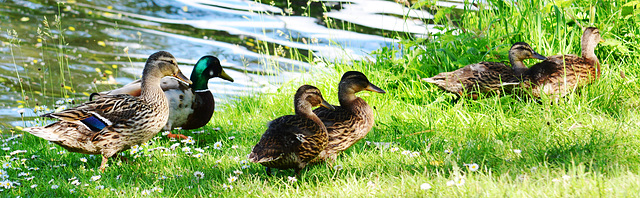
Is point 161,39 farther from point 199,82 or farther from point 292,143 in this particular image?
point 292,143

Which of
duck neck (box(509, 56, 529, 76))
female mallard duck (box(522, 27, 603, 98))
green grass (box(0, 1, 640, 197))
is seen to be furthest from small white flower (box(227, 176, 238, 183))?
duck neck (box(509, 56, 529, 76))

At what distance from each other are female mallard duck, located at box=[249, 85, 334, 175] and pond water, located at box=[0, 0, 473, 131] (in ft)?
10.4

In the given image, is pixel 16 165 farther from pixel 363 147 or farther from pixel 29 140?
pixel 363 147

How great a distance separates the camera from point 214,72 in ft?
22.0

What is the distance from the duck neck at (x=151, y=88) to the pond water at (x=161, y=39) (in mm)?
2319

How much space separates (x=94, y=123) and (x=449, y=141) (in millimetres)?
2902

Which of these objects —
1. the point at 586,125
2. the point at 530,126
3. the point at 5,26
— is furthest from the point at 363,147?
the point at 5,26

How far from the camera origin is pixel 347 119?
481 centimetres

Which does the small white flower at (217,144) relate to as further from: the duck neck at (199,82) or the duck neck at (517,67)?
the duck neck at (517,67)

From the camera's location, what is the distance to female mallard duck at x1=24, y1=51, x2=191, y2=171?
15.8ft

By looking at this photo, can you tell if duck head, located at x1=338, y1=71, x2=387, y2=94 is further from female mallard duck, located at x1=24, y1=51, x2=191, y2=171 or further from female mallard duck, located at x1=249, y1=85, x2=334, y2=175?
female mallard duck, located at x1=24, y1=51, x2=191, y2=171

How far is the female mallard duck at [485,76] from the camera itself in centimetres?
587

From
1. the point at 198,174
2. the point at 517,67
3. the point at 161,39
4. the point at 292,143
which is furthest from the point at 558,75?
the point at 161,39

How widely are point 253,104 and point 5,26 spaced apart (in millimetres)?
6963
